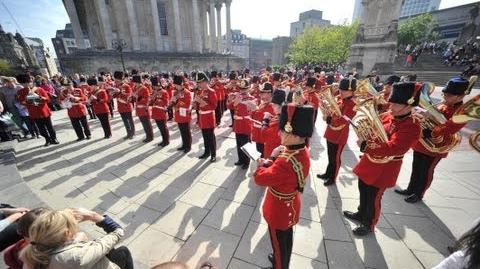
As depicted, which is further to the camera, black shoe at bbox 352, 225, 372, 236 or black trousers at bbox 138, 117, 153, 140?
black trousers at bbox 138, 117, 153, 140

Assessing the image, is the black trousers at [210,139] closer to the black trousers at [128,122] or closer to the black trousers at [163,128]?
the black trousers at [163,128]

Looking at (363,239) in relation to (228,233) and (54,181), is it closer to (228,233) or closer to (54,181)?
(228,233)

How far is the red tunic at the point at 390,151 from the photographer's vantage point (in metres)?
Result: 2.81

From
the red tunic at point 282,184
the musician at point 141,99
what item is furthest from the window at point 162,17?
the red tunic at point 282,184

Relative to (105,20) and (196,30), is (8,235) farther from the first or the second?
(196,30)

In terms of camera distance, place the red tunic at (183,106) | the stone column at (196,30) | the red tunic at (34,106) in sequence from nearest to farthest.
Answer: the red tunic at (183,106) → the red tunic at (34,106) → the stone column at (196,30)

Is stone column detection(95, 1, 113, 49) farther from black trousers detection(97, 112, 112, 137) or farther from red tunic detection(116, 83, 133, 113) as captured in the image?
red tunic detection(116, 83, 133, 113)

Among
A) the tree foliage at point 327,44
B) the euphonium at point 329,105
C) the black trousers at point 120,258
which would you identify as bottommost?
the black trousers at point 120,258

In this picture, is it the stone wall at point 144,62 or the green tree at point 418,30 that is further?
the green tree at point 418,30

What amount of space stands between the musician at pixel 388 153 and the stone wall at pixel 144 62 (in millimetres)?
34148

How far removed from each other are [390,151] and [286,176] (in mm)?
1670

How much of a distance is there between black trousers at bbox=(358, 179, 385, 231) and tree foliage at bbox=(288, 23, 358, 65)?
131 ft

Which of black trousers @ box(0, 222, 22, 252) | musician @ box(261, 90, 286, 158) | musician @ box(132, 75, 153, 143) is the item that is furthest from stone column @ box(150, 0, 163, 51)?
black trousers @ box(0, 222, 22, 252)

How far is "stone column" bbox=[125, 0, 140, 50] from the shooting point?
32.5 m
